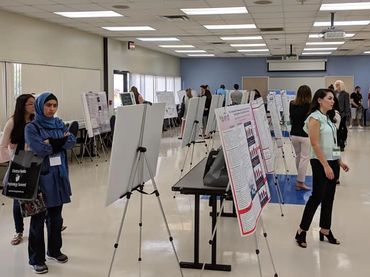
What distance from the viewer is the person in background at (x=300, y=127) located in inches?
248

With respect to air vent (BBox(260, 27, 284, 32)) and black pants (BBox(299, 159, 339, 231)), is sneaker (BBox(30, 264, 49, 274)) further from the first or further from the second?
air vent (BBox(260, 27, 284, 32))

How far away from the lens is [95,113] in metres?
9.52

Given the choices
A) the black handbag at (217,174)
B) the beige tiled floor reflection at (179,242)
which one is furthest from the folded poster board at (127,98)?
the black handbag at (217,174)

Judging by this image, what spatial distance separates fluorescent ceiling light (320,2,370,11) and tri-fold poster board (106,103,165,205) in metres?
5.68

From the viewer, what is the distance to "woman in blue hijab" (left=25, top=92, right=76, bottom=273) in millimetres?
3768

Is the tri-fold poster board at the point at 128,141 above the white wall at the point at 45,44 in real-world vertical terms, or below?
below

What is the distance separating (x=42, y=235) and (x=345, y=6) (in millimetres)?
6814

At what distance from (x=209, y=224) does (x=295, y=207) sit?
1.35m

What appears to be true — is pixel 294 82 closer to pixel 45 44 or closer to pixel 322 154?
pixel 45 44

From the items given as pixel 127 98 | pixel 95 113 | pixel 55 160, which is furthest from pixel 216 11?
pixel 55 160

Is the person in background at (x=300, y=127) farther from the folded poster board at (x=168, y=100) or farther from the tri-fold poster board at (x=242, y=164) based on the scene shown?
the folded poster board at (x=168, y=100)

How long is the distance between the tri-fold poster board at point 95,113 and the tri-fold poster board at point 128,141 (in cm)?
568

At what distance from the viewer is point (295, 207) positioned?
5.95 m

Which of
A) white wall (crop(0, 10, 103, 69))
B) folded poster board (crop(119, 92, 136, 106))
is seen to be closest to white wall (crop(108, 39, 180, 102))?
white wall (crop(0, 10, 103, 69))
